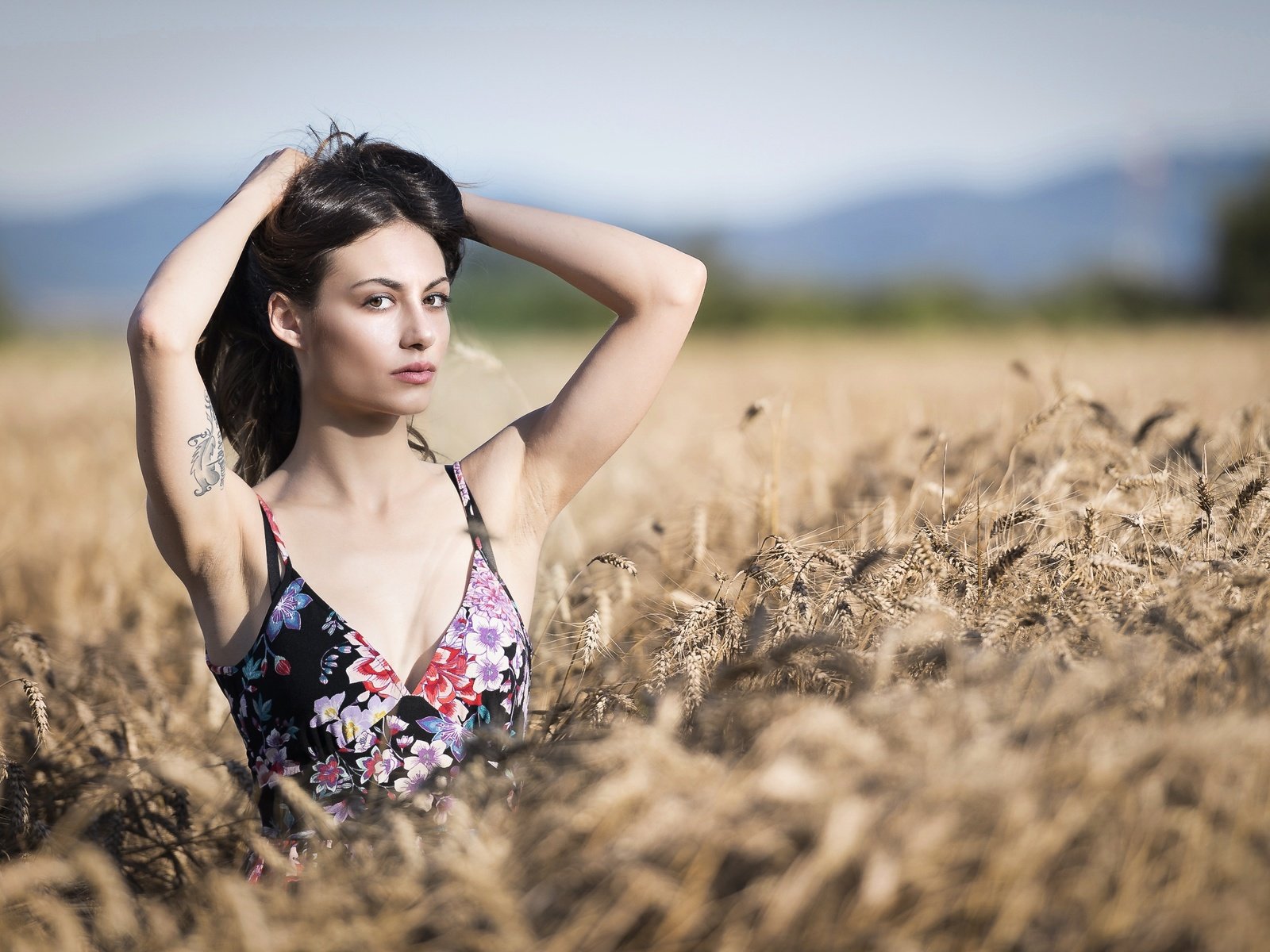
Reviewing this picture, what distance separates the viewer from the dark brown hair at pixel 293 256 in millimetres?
1910

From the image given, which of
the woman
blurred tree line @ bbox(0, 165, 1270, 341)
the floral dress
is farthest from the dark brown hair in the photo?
blurred tree line @ bbox(0, 165, 1270, 341)

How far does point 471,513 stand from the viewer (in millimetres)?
2002

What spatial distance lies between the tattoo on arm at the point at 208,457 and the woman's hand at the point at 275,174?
432 mm

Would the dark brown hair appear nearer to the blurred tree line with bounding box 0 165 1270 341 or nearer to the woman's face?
the woman's face

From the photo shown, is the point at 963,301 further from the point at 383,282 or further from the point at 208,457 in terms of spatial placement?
the point at 208,457

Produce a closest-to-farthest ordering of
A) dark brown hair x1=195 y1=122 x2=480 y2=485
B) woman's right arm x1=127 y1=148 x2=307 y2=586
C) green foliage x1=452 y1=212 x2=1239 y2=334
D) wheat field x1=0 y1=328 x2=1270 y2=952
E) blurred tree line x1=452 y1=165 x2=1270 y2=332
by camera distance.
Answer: wheat field x1=0 y1=328 x2=1270 y2=952 → woman's right arm x1=127 y1=148 x2=307 y2=586 → dark brown hair x1=195 y1=122 x2=480 y2=485 → blurred tree line x1=452 y1=165 x2=1270 y2=332 → green foliage x1=452 y1=212 x2=1239 y2=334

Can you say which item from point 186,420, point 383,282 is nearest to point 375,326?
point 383,282

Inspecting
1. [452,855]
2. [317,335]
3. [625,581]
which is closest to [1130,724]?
[452,855]

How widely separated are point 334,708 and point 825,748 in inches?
34.3

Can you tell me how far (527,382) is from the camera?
7.26 metres

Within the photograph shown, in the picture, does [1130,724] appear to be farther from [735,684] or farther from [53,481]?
[53,481]

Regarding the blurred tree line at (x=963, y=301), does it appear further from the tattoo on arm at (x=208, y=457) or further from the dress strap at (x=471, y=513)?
the tattoo on arm at (x=208, y=457)

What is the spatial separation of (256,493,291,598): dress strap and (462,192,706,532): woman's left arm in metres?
0.46

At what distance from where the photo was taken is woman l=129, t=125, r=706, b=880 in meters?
1.74
